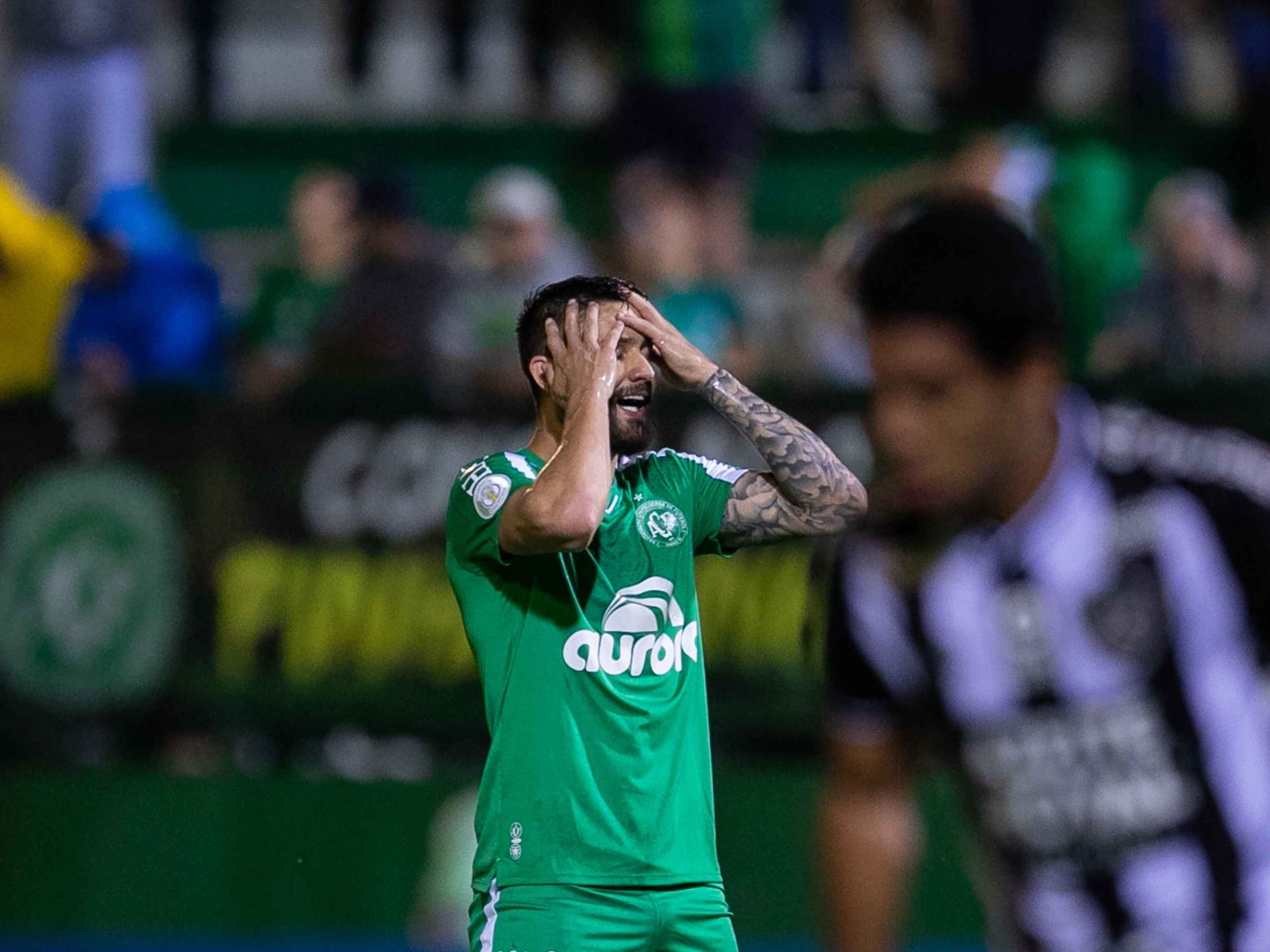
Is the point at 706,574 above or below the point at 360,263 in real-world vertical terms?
below

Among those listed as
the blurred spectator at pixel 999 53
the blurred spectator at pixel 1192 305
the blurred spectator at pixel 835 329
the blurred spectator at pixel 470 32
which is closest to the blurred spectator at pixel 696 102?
the blurred spectator at pixel 835 329

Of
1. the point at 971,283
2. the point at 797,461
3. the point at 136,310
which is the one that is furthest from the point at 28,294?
the point at 971,283

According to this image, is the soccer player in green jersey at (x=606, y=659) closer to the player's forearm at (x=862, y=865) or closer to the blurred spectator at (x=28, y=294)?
the player's forearm at (x=862, y=865)

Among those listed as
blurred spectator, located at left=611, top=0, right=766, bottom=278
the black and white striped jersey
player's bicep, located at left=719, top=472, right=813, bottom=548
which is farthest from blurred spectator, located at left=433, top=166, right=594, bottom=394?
the black and white striped jersey

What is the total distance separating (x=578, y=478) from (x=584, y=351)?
8.1 inches

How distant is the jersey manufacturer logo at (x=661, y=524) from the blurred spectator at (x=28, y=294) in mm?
6895

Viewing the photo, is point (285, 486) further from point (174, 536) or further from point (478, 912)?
point (478, 912)

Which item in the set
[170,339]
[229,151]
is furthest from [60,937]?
[229,151]

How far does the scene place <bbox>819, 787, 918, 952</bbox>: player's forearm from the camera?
3.23m

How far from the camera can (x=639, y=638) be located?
3.49 meters

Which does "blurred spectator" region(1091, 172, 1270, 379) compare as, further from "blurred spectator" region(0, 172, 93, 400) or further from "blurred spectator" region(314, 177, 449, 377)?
"blurred spectator" region(0, 172, 93, 400)

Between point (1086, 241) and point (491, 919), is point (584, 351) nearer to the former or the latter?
point (491, 919)

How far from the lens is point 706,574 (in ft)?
29.1

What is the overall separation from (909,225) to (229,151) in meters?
11.5
